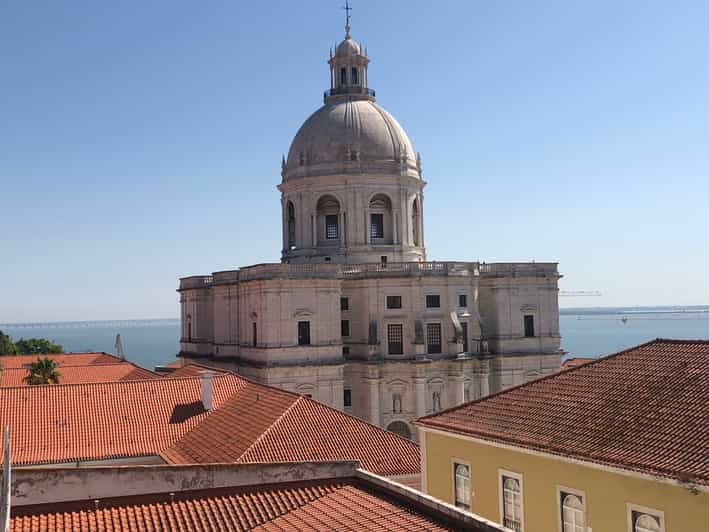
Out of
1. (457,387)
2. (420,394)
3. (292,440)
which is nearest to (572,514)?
(292,440)

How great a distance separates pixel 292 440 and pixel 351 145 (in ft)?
106

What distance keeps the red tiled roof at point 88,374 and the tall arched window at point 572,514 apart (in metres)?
31.6

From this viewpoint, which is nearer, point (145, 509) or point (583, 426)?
point (145, 509)

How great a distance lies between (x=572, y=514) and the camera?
1755 centimetres

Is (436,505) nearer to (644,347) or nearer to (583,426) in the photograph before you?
(583,426)

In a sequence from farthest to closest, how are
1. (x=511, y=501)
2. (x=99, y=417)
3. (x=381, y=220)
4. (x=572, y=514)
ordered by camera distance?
(x=381, y=220), (x=99, y=417), (x=511, y=501), (x=572, y=514)

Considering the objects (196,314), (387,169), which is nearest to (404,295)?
(387,169)

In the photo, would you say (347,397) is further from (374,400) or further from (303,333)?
(303,333)

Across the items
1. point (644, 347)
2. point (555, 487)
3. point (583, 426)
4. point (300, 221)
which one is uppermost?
point (300, 221)

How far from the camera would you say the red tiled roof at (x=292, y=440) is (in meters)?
25.5

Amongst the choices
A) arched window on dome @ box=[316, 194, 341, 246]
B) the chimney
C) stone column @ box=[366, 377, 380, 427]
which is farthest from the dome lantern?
the chimney

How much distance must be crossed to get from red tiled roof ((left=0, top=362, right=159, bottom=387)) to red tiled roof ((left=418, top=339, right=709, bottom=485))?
2857 cm

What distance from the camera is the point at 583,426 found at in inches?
720

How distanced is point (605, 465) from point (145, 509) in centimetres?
901
